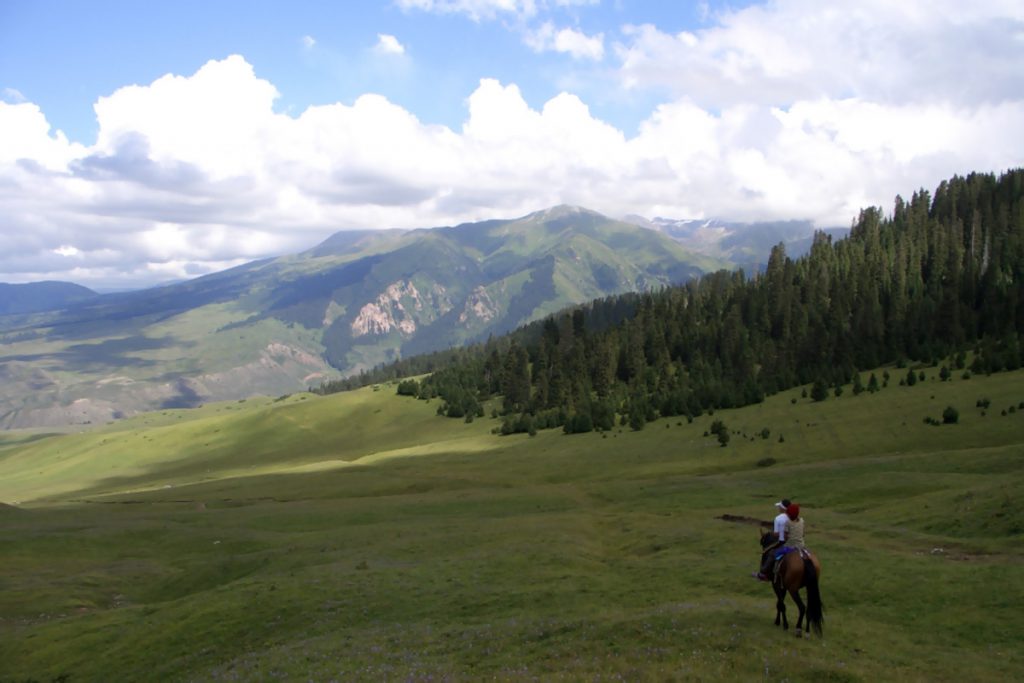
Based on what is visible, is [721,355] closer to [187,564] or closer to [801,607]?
[187,564]

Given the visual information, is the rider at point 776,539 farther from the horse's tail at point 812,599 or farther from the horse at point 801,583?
the horse's tail at point 812,599

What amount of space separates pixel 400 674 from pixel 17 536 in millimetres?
57465

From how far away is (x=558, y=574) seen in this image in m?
37.2

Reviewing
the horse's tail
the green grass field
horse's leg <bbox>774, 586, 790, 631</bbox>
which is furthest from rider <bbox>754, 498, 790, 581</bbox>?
the green grass field

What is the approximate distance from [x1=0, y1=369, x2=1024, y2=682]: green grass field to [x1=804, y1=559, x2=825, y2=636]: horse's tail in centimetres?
64

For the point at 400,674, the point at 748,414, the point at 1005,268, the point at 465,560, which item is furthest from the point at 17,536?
the point at 1005,268

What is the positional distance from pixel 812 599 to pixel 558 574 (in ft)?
54.1

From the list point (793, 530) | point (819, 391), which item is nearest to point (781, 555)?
point (793, 530)

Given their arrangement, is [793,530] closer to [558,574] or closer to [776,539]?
[776,539]

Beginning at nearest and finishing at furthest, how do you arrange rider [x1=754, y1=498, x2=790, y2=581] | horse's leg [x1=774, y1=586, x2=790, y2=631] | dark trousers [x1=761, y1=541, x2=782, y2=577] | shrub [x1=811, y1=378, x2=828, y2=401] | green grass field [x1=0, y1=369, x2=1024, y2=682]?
green grass field [x1=0, y1=369, x2=1024, y2=682]
horse's leg [x1=774, y1=586, x2=790, y2=631]
rider [x1=754, y1=498, x2=790, y2=581]
dark trousers [x1=761, y1=541, x2=782, y2=577]
shrub [x1=811, y1=378, x2=828, y2=401]

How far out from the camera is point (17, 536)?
61750mm

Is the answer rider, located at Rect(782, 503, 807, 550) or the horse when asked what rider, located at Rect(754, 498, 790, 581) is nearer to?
rider, located at Rect(782, 503, 807, 550)

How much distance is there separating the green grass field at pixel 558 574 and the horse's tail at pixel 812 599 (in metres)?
0.64

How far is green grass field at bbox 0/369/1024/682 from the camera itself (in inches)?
926
